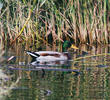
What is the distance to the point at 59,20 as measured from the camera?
17.1 metres

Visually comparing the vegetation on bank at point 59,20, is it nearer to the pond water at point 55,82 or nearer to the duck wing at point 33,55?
the duck wing at point 33,55

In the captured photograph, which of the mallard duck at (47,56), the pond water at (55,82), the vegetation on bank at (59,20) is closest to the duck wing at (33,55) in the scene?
the mallard duck at (47,56)

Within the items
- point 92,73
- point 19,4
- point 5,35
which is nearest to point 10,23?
point 5,35

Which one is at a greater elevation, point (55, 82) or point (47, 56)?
point (47, 56)

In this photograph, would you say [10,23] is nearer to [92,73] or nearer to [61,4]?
[61,4]

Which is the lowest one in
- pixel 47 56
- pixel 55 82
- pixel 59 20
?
pixel 55 82

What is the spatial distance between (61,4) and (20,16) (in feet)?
4.93

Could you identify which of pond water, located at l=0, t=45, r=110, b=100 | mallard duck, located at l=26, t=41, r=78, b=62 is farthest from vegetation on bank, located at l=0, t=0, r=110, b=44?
pond water, located at l=0, t=45, r=110, b=100

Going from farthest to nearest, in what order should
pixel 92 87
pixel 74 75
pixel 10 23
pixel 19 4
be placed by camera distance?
pixel 10 23
pixel 19 4
pixel 74 75
pixel 92 87

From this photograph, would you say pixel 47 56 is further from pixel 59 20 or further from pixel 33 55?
pixel 59 20

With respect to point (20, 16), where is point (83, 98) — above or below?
below

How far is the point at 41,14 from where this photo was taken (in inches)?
708

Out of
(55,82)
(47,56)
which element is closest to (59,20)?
(47,56)

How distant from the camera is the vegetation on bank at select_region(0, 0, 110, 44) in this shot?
1652 cm
